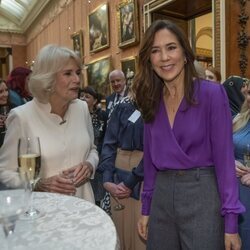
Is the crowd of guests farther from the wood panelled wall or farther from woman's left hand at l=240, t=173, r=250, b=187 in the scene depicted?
the wood panelled wall

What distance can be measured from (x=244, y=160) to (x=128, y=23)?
527 cm

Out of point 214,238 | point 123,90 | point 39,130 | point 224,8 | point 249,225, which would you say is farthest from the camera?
point 123,90

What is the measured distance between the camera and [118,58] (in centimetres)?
792

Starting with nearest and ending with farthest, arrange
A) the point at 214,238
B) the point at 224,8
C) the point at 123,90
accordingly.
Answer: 1. the point at 214,238
2. the point at 224,8
3. the point at 123,90

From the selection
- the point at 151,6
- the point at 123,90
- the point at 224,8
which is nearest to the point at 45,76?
the point at 224,8

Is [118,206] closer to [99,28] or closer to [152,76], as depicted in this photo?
[152,76]

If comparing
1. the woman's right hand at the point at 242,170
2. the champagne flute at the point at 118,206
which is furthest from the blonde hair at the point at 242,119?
the champagne flute at the point at 118,206

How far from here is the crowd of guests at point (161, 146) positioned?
66.6 inches

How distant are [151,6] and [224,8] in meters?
1.94

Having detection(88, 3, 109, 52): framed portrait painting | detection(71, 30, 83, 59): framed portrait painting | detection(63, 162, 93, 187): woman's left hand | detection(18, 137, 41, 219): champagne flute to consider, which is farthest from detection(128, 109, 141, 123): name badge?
detection(71, 30, 83, 59): framed portrait painting

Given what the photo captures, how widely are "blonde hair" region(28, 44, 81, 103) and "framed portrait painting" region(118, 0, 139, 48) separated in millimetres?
4866

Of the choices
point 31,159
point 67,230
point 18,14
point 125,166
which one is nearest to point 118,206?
point 125,166

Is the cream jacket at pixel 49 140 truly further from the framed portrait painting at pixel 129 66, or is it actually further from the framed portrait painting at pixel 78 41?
the framed portrait painting at pixel 78 41

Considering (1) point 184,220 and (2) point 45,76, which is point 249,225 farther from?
(2) point 45,76
